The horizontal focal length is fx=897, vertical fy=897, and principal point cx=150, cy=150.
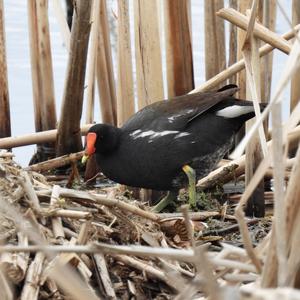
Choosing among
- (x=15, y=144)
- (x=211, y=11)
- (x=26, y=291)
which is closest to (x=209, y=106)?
(x=211, y=11)

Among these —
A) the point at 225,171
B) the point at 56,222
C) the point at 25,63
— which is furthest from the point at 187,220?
the point at 25,63

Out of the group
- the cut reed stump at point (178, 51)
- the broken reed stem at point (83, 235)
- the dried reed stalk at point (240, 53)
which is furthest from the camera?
the cut reed stump at point (178, 51)

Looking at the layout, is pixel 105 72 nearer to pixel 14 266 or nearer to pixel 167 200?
pixel 167 200

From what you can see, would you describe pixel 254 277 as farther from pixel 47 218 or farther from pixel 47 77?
pixel 47 77

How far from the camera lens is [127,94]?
216 inches

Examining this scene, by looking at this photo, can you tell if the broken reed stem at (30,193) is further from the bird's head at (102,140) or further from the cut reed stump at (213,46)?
the cut reed stump at (213,46)

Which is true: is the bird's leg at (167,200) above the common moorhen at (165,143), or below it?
below

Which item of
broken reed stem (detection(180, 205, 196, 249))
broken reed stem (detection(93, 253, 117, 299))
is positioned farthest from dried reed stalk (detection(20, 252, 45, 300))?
broken reed stem (detection(180, 205, 196, 249))

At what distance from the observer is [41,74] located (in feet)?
20.5

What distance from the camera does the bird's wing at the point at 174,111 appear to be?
5.21 m

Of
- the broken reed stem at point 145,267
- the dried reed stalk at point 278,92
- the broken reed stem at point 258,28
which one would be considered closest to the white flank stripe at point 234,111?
the broken reed stem at point 258,28

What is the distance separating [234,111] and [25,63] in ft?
12.4

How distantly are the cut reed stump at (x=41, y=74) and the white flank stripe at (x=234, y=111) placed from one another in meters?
1.34

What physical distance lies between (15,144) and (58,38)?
3704 mm
